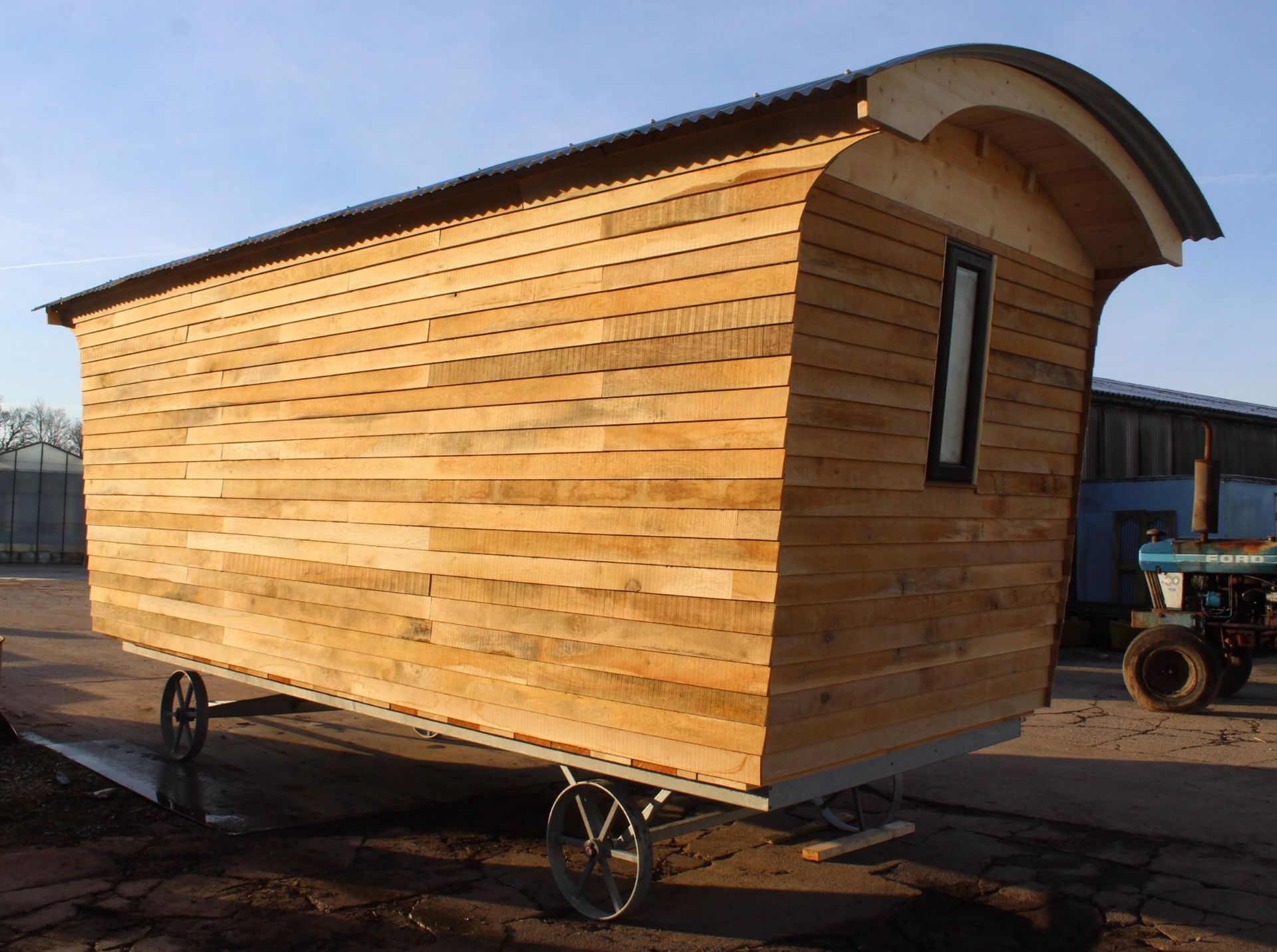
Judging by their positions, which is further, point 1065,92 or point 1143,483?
point 1143,483

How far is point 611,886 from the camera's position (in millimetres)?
5023

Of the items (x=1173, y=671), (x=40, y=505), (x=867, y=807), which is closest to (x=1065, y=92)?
(x=867, y=807)

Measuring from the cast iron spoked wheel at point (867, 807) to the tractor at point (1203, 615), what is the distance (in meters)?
5.43

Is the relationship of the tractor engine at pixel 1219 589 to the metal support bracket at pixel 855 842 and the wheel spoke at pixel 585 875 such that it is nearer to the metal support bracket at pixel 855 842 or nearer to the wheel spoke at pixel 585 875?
the metal support bracket at pixel 855 842

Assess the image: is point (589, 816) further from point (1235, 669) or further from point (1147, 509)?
point (1147, 509)

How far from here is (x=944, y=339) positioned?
5.16 m

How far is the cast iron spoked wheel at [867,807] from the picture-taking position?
237 inches

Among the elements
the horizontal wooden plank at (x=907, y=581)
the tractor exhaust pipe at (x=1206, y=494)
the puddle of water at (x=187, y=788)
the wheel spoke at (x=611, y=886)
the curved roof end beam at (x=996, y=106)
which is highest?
the curved roof end beam at (x=996, y=106)

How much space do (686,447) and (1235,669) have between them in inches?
404

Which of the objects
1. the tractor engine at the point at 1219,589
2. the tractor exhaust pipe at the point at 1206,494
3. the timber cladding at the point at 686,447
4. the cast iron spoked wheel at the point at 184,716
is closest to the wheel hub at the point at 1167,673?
the tractor engine at the point at 1219,589

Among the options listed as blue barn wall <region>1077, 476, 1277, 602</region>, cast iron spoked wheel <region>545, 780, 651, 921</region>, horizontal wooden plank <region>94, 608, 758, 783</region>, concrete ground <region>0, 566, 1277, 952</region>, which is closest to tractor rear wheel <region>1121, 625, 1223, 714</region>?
concrete ground <region>0, 566, 1277, 952</region>

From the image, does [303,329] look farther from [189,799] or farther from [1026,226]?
[1026,226]

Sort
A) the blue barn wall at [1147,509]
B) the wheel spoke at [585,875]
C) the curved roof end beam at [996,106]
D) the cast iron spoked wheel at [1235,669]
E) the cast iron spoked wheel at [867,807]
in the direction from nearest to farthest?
the curved roof end beam at [996,106] < the wheel spoke at [585,875] < the cast iron spoked wheel at [867,807] < the cast iron spoked wheel at [1235,669] < the blue barn wall at [1147,509]

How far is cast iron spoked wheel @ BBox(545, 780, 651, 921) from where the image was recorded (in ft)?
16.0
